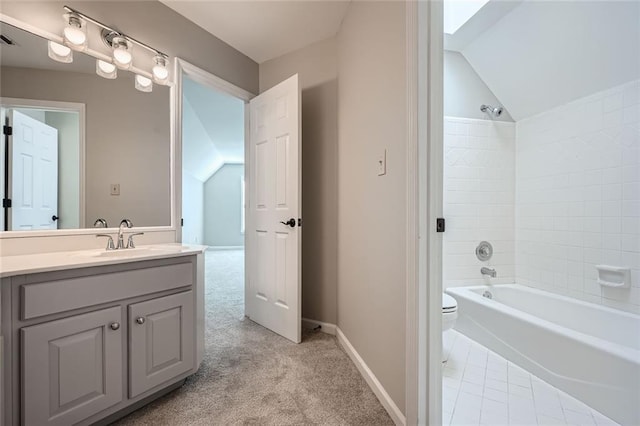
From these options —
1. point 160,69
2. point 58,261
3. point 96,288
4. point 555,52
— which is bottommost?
point 96,288

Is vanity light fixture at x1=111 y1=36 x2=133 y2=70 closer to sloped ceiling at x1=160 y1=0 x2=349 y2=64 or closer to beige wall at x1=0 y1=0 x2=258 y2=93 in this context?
beige wall at x1=0 y1=0 x2=258 y2=93

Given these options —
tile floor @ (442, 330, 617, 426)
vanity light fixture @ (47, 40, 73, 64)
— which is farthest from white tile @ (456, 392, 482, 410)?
vanity light fixture @ (47, 40, 73, 64)

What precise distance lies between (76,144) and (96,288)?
904 mm

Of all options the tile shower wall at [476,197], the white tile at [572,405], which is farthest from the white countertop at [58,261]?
the tile shower wall at [476,197]

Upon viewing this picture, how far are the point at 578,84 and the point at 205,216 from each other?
7.94 metres

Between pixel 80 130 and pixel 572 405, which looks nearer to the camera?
pixel 572 405

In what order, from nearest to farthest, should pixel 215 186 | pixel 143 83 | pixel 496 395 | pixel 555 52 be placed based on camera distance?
pixel 496 395 < pixel 143 83 < pixel 555 52 < pixel 215 186

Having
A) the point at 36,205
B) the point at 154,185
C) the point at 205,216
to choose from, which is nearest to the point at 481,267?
the point at 154,185

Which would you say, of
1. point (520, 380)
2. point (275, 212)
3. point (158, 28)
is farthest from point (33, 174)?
point (520, 380)

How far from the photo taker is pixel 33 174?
4.89 ft

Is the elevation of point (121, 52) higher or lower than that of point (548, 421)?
higher

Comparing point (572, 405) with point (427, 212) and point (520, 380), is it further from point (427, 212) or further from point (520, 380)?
point (427, 212)

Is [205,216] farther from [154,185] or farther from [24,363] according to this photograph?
[24,363]

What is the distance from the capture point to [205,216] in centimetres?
817
